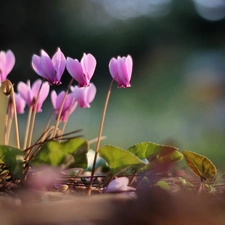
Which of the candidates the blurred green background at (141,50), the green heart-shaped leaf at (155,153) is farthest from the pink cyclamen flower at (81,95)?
the blurred green background at (141,50)

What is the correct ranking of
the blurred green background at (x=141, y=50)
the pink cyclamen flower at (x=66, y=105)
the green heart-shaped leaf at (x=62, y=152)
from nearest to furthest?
the green heart-shaped leaf at (x=62, y=152), the pink cyclamen flower at (x=66, y=105), the blurred green background at (x=141, y=50)

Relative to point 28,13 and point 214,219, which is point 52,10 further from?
point 214,219

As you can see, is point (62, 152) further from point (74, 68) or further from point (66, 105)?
point (66, 105)

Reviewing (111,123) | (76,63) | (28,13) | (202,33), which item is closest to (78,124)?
(111,123)

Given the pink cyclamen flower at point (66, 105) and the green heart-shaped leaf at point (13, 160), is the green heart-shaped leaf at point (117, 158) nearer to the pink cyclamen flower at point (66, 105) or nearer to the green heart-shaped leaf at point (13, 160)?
the green heart-shaped leaf at point (13, 160)

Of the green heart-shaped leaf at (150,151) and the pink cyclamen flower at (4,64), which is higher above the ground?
the pink cyclamen flower at (4,64)
